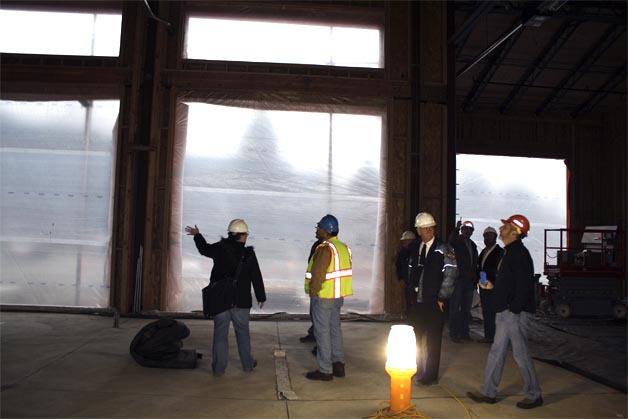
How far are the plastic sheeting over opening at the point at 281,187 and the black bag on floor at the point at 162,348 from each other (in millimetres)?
3920

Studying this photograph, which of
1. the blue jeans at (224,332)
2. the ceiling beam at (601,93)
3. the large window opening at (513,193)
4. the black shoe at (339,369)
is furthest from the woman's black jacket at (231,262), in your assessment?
the ceiling beam at (601,93)

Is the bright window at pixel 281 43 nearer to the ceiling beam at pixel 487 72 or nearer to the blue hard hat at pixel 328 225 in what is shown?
the blue hard hat at pixel 328 225

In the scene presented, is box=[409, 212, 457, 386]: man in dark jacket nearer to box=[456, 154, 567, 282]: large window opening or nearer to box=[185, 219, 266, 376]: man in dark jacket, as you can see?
box=[185, 219, 266, 376]: man in dark jacket

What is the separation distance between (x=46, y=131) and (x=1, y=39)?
2260mm

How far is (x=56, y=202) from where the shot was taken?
33.3 feet

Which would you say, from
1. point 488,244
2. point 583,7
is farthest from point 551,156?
point 488,244

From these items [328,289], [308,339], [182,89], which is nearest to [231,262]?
[328,289]

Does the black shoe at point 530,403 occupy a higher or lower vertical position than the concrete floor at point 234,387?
higher

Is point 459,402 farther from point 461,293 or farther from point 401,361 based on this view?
point 461,293

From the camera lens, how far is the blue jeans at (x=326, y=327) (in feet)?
18.5

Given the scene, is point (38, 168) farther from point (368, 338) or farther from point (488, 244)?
point (488, 244)

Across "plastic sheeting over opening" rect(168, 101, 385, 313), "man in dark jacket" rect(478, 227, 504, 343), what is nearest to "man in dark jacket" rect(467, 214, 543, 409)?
"man in dark jacket" rect(478, 227, 504, 343)

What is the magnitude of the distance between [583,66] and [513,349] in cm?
1433

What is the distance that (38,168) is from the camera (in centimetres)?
1015
